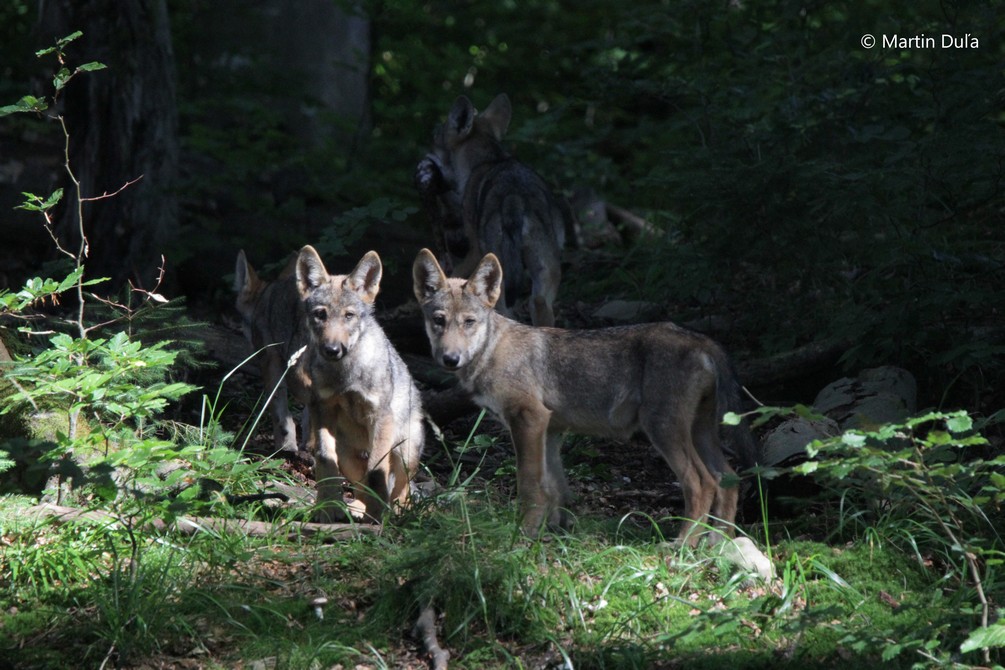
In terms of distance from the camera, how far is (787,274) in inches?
370

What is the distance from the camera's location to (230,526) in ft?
20.7

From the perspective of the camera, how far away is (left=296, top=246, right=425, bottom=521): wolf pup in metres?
6.88

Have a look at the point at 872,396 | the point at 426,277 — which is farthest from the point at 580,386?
the point at 872,396

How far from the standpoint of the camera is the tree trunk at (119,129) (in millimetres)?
10844

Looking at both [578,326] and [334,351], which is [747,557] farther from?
[578,326]

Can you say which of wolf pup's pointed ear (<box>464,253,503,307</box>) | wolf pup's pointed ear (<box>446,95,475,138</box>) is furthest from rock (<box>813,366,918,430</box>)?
wolf pup's pointed ear (<box>446,95,475,138</box>)

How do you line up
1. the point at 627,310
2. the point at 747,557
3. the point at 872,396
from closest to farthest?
the point at 747,557
the point at 872,396
the point at 627,310

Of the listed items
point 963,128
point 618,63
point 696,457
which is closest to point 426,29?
point 618,63

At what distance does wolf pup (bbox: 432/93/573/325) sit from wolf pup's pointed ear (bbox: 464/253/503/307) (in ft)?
6.95

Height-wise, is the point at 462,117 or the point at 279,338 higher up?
the point at 462,117

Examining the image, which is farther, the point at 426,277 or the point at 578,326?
the point at 578,326

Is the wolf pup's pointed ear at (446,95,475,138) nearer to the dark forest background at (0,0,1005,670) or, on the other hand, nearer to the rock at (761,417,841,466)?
the dark forest background at (0,0,1005,670)

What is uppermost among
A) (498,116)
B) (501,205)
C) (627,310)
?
(498,116)

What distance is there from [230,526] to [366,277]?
183cm
